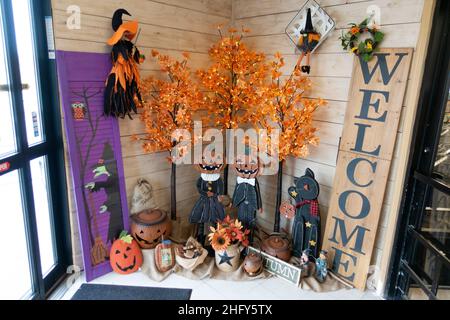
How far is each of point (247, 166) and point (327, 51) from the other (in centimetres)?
95

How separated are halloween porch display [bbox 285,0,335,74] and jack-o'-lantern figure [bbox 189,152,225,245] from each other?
890mm

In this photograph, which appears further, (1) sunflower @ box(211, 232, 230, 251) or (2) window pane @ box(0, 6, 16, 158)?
(1) sunflower @ box(211, 232, 230, 251)

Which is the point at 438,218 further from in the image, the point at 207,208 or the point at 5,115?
the point at 5,115

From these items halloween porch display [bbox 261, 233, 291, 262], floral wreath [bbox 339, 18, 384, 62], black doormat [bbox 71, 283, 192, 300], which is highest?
floral wreath [bbox 339, 18, 384, 62]

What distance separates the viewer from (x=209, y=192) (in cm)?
245

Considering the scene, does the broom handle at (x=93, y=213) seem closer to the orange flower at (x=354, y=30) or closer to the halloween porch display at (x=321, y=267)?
the halloween porch display at (x=321, y=267)

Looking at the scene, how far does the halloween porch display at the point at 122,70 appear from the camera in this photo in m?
2.07

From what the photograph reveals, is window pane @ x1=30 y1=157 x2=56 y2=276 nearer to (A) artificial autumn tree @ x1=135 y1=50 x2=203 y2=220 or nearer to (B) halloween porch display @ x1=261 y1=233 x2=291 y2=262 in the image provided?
(A) artificial autumn tree @ x1=135 y1=50 x2=203 y2=220

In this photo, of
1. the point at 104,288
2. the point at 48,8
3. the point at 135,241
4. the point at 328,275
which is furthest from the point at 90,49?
the point at 328,275

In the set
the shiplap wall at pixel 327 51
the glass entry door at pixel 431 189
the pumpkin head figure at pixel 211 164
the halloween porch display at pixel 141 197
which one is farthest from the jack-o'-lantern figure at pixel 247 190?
the glass entry door at pixel 431 189

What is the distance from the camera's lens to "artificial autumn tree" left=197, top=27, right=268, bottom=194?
2.42m

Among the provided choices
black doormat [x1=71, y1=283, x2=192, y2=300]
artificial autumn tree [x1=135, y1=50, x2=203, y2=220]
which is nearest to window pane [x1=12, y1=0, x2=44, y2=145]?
artificial autumn tree [x1=135, y1=50, x2=203, y2=220]

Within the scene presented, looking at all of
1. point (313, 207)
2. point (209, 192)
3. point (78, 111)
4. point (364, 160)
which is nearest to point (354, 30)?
point (364, 160)
